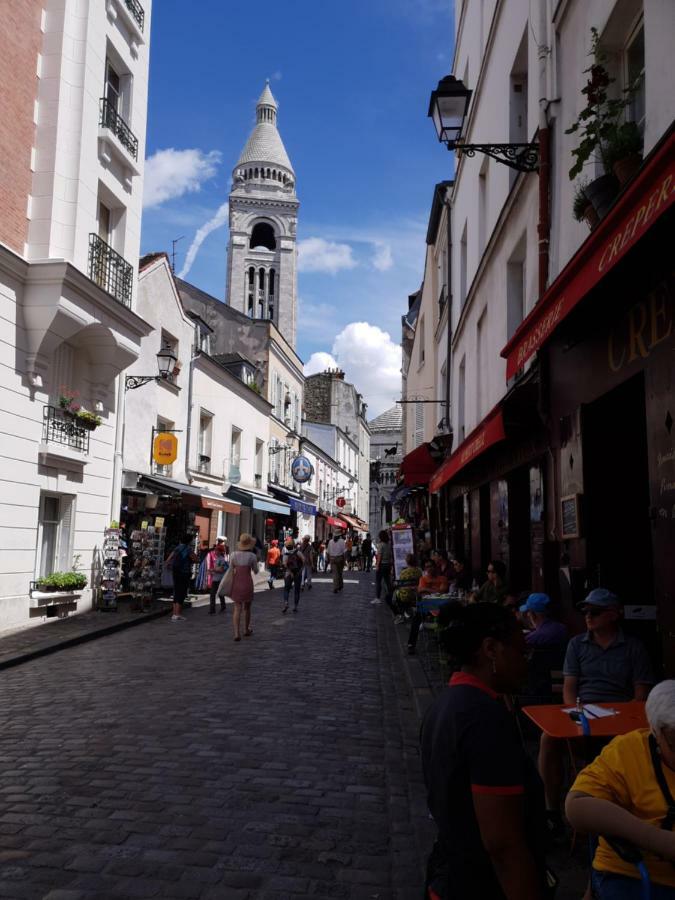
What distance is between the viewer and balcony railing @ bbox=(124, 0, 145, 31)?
1626 centimetres

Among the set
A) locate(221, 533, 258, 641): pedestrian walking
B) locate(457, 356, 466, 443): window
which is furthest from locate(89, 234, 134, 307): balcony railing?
locate(457, 356, 466, 443): window

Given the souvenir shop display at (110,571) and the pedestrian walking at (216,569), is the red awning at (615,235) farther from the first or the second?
the pedestrian walking at (216,569)

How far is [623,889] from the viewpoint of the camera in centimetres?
234

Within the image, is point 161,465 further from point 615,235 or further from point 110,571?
point 615,235

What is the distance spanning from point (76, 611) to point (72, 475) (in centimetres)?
259

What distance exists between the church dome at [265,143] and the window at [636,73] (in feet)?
231

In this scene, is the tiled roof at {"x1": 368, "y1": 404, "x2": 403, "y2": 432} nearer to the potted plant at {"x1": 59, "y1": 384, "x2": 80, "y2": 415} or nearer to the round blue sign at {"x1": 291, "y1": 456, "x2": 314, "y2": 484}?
the round blue sign at {"x1": 291, "y1": 456, "x2": 314, "y2": 484}

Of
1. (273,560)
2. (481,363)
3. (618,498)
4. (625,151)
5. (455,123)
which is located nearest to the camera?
(625,151)

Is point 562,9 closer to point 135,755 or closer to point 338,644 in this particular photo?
point 135,755

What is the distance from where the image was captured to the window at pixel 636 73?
612 cm

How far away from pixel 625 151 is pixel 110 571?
1255 cm

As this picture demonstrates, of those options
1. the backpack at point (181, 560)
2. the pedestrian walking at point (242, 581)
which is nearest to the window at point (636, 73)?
the pedestrian walking at point (242, 581)

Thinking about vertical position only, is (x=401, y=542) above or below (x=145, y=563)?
above

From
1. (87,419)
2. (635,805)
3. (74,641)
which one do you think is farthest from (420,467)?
(635,805)
